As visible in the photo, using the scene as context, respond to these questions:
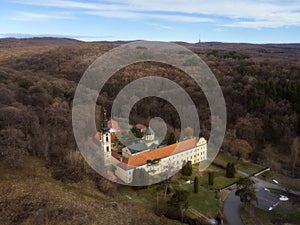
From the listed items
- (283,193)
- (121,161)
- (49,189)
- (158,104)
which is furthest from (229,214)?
(158,104)

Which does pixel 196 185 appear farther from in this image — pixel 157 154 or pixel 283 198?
pixel 283 198

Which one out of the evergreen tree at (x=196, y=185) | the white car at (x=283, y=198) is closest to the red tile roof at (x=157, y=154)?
the evergreen tree at (x=196, y=185)

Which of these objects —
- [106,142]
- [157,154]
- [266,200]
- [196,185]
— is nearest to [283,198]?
[266,200]

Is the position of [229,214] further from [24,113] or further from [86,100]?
[86,100]

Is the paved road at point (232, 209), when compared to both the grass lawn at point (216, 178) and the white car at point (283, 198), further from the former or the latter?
the white car at point (283, 198)

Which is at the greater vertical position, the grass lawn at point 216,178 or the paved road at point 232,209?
the grass lawn at point 216,178

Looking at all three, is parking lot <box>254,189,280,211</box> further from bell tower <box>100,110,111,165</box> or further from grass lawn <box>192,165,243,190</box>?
bell tower <box>100,110,111,165</box>
